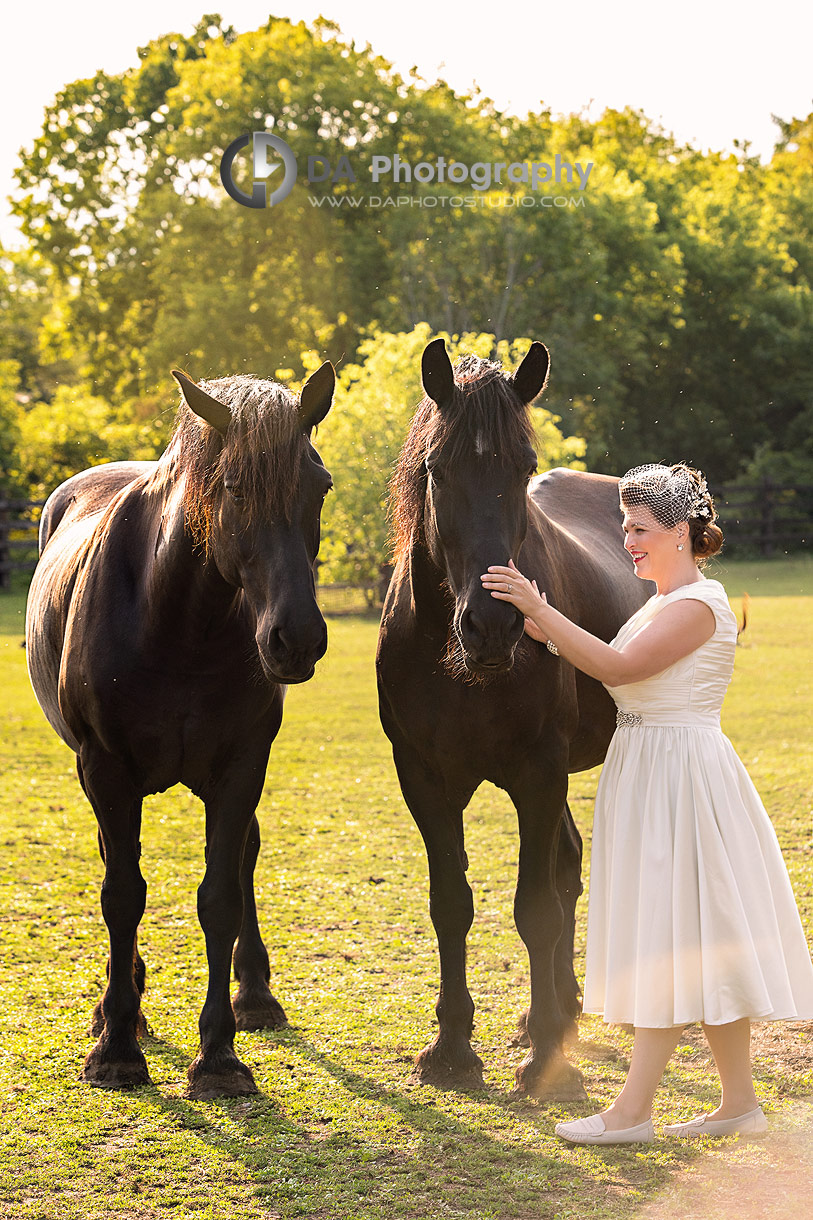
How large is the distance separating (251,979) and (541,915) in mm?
1410

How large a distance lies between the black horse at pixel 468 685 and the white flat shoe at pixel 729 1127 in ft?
1.44

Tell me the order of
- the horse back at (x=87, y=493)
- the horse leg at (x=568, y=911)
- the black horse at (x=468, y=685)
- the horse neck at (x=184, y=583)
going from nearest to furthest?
the black horse at (x=468, y=685) < the horse neck at (x=184, y=583) < the horse leg at (x=568, y=911) < the horse back at (x=87, y=493)

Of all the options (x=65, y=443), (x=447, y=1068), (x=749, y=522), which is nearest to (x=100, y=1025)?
(x=447, y=1068)

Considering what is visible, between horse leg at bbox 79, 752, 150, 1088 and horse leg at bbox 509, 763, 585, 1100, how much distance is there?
1.33 meters

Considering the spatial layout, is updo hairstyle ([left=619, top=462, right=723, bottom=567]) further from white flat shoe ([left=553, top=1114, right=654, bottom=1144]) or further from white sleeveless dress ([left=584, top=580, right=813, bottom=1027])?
white flat shoe ([left=553, top=1114, right=654, bottom=1144])

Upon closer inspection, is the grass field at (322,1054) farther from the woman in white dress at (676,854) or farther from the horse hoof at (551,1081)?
the woman in white dress at (676,854)

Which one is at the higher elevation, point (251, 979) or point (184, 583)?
point (184, 583)

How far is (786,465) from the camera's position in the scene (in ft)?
119

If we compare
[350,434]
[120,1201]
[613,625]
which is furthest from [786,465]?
[120,1201]

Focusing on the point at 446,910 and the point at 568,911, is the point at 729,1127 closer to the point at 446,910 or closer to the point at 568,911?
the point at 446,910

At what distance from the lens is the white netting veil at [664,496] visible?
3.57 meters

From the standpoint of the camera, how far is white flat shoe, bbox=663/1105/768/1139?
351 centimetres

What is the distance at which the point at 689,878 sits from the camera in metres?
3.41

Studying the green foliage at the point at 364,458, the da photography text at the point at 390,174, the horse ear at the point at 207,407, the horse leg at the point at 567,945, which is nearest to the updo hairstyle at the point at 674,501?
the horse leg at the point at 567,945
